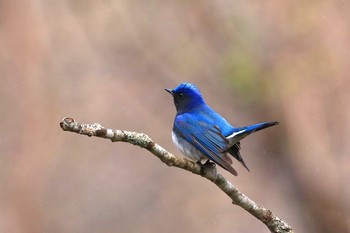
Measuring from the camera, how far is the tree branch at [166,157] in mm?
3830

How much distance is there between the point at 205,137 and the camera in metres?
5.75

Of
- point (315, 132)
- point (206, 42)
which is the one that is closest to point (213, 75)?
point (206, 42)

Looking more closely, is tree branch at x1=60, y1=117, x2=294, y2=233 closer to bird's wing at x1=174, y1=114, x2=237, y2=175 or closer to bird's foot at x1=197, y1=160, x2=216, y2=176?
bird's foot at x1=197, y1=160, x2=216, y2=176

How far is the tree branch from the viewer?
3.83 meters

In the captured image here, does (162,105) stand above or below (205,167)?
above

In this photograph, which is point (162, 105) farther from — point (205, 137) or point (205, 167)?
point (205, 167)

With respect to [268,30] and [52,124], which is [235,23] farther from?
[52,124]

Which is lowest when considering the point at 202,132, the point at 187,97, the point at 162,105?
the point at 202,132

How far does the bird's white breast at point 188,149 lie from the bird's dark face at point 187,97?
308 mm

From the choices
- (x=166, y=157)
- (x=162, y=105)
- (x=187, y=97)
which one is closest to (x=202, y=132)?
(x=187, y=97)

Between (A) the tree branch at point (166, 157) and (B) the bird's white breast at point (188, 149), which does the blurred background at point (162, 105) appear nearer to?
(B) the bird's white breast at point (188, 149)

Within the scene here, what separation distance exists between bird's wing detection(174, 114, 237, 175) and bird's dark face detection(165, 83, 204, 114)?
0.13m

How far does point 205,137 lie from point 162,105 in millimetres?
3832

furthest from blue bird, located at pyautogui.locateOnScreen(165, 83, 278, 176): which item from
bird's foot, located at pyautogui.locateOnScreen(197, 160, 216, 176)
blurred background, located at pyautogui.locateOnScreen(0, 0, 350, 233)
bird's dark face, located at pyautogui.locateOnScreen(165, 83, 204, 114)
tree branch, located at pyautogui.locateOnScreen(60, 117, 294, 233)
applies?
blurred background, located at pyautogui.locateOnScreen(0, 0, 350, 233)
